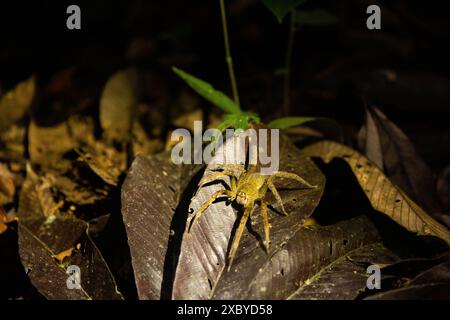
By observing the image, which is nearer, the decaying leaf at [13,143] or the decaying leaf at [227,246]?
the decaying leaf at [227,246]

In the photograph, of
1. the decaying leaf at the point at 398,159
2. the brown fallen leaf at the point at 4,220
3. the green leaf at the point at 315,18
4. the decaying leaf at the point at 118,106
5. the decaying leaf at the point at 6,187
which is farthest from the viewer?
the decaying leaf at the point at 118,106

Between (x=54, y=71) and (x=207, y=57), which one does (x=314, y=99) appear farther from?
(x=54, y=71)

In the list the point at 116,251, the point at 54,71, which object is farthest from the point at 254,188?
the point at 54,71

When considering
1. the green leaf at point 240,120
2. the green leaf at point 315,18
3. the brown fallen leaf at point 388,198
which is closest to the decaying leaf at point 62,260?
the green leaf at point 240,120

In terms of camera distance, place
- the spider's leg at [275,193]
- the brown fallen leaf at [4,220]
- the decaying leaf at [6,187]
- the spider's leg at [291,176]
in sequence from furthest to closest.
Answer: the decaying leaf at [6,187], the brown fallen leaf at [4,220], the spider's leg at [291,176], the spider's leg at [275,193]

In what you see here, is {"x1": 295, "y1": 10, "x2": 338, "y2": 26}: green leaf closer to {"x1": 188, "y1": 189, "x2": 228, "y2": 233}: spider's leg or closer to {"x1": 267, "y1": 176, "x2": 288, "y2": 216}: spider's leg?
{"x1": 267, "y1": 176, "x2": 288, "y2": 216}: spider's leg

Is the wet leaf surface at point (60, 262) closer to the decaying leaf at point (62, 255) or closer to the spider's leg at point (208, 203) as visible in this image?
the decaying leaf at point (62, 255)

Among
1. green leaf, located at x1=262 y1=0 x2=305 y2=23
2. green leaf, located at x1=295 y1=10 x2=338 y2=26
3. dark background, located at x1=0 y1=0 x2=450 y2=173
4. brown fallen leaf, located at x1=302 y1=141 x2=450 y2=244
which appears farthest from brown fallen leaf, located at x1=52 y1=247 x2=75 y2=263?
green leaf, located at x1=295 y1=10 x2=338 y2=26
